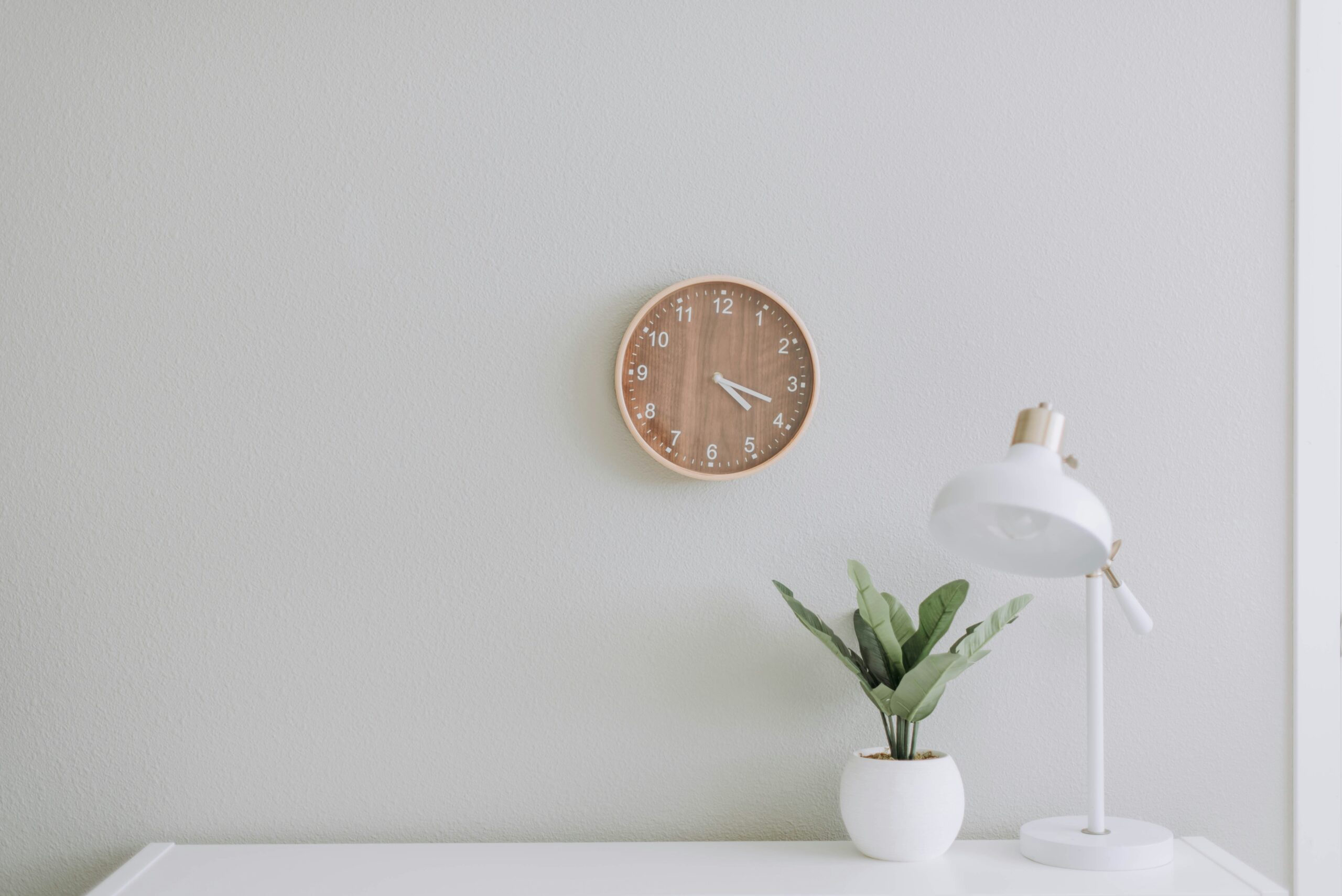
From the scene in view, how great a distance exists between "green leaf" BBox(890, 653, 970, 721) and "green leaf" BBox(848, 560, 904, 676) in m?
0.04

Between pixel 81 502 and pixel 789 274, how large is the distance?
1076 mm

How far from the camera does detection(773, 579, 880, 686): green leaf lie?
1.28 m

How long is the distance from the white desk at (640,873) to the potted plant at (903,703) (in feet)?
0.15

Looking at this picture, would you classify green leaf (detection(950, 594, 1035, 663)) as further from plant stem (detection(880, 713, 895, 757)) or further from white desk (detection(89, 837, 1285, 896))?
white desk (detection(89, 837, 1285, 896))

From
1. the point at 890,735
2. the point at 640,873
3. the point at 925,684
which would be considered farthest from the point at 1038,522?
the point at 640,873

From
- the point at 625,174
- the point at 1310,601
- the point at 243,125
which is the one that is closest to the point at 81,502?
the point at 243,125

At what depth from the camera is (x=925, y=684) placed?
1.22 meters

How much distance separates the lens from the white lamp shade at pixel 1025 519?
930 millimetres

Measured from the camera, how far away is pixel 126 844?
4.50ft

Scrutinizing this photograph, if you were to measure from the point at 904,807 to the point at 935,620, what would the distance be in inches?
9.6

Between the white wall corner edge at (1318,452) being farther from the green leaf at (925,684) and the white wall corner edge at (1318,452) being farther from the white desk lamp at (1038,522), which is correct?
the green leaf at (925,684)

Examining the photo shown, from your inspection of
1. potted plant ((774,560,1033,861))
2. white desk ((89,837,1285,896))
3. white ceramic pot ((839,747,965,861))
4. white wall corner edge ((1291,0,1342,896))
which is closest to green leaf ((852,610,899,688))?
potted plant ((774,560,1033,861))

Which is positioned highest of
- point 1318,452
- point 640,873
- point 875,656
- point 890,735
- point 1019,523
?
point 1318,452

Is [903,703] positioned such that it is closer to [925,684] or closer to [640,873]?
[925,684]
